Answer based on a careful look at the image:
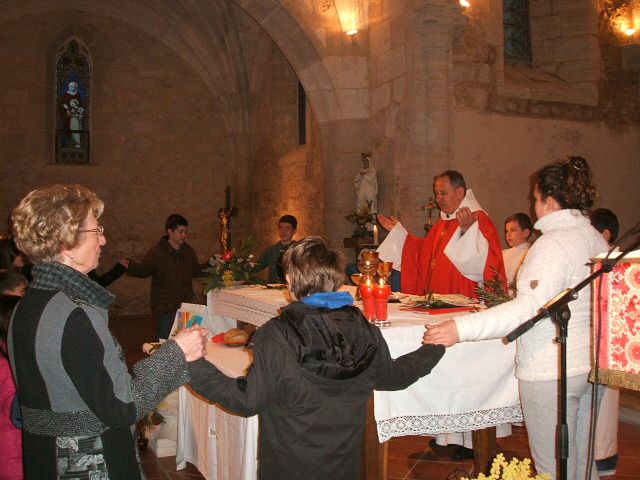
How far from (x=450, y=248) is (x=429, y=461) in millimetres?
1377

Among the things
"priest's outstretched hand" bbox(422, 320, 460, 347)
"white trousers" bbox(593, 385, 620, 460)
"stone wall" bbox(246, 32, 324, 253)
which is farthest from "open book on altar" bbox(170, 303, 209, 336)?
"stone wall" bbox(246, 32, 324, 253)

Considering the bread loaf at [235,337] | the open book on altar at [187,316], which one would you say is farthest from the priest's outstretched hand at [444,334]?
the open book on altar at [187,316]

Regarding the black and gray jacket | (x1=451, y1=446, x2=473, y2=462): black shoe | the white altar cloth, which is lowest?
(x1=451, y1=446, x2=473, y2=462): black shoe

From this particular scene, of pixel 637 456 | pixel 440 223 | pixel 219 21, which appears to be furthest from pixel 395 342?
pixel 219 21

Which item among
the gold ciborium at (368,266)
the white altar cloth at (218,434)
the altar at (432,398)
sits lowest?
the white altar cloth at (218,434)

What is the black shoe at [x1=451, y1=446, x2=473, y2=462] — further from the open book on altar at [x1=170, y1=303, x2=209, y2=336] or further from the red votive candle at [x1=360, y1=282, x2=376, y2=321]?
the open book on altar at [x1=170, y1=303, x2=209, y2=336]

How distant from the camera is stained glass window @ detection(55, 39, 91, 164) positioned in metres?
13.7

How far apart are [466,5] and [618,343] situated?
6.39 m

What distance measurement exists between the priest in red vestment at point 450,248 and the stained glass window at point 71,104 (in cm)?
1072

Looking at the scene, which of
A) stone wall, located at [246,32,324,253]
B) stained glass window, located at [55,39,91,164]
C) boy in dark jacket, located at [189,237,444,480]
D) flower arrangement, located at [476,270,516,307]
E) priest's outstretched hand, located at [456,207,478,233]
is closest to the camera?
boy in dark jacket, located at [189,237,444,480]

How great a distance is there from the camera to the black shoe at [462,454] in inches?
164

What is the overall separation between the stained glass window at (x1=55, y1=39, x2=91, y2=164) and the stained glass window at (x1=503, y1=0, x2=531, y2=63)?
882cm

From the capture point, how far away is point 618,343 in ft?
5.71

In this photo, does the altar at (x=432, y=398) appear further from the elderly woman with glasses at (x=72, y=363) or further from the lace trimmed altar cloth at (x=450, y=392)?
the elderly woman with glasses at (x=72, y=363)
